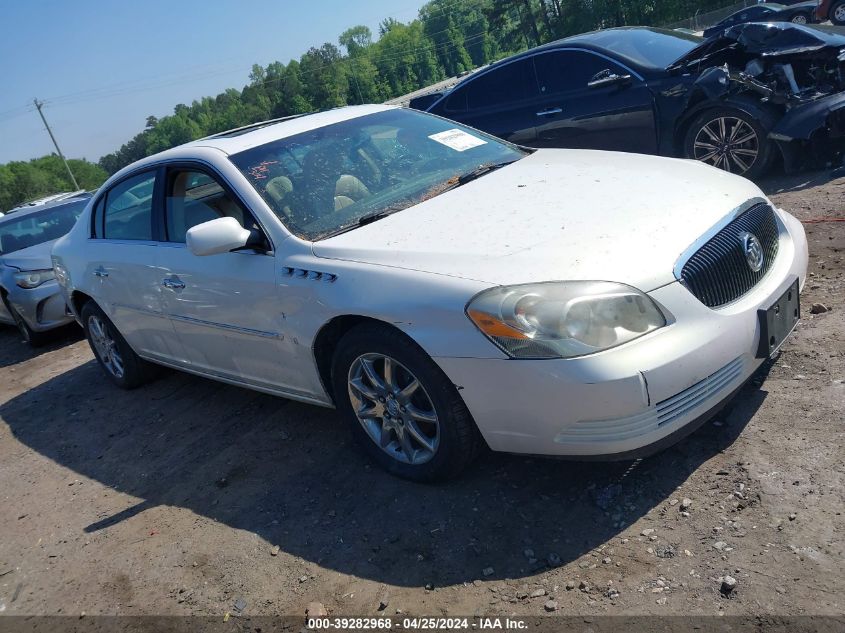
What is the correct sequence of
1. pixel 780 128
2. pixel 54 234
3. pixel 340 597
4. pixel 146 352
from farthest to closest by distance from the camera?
pixel 54 234 < pixel 780 128 < pixel 146 352 < pixel 340 597

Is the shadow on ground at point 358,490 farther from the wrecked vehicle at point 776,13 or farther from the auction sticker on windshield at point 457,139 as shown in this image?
the wrecked vehicle at point 776,13

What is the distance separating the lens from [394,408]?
3279 millimetres

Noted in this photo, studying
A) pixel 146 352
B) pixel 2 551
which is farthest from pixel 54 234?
pixel 2 551

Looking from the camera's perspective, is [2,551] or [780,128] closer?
[2,551]

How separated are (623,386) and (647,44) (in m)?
5.76

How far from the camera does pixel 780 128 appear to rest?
625 cm

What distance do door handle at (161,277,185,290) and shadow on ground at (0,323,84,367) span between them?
4.64 metres

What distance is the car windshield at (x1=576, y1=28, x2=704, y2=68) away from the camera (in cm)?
706

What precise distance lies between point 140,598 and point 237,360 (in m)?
1.36

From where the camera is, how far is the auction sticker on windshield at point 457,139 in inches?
173

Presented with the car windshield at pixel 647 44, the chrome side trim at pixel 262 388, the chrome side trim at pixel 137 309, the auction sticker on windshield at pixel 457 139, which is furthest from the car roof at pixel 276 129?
the car windshield at pixel 647 44

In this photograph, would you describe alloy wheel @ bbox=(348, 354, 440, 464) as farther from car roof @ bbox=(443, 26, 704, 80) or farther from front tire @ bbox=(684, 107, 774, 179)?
car roof @ bbox=(443, 26, 704, 80)

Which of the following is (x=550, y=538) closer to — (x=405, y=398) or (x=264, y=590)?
(x=405, y=398)

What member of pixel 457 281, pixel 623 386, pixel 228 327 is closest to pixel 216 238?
pixel 228 327
